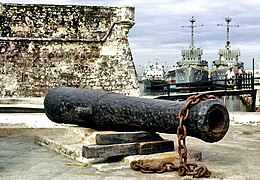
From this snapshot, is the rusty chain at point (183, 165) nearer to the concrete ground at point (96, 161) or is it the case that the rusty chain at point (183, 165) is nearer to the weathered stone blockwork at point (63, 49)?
the concrete ground at point (96, 161)

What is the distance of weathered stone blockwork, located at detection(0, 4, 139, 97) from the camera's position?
13.8 metres

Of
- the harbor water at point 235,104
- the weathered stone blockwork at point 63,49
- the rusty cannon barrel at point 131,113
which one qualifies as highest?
the weathered stone blockwork at point 63,49

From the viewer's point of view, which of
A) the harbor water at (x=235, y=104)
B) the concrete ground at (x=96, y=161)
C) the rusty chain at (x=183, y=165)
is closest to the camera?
the rusty chain at (x=183, y=165)

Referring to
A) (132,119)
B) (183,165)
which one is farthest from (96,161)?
(183,165)

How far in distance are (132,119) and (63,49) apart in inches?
394

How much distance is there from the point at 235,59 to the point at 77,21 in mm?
51071

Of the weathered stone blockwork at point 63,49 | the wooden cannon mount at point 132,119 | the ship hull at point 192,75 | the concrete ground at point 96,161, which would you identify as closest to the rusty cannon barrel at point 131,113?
the wooden cannon mount at point 132,119

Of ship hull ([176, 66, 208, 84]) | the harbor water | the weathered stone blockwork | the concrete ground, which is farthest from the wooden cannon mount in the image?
ship hull ([176, 66, 208, 84])

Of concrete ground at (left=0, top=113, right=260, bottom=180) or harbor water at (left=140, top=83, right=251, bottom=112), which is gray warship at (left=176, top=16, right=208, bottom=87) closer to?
harbor water at (left=140, top=83, right=251, bottom=112)

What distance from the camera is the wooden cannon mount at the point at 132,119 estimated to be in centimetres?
405

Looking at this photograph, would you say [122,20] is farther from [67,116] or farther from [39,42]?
[67,116]

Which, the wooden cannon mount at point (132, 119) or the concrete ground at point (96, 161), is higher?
the wooden cannon mount at point (132, 119)

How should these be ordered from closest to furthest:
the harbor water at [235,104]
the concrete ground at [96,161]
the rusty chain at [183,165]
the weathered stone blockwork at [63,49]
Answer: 1. the rusty chain at [183,165]
2. the concrete ground at [96,161]
3. the weathered stone blockwork at [63,49]
4. the harbor water at [235,104]

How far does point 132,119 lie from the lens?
4.68 meters
